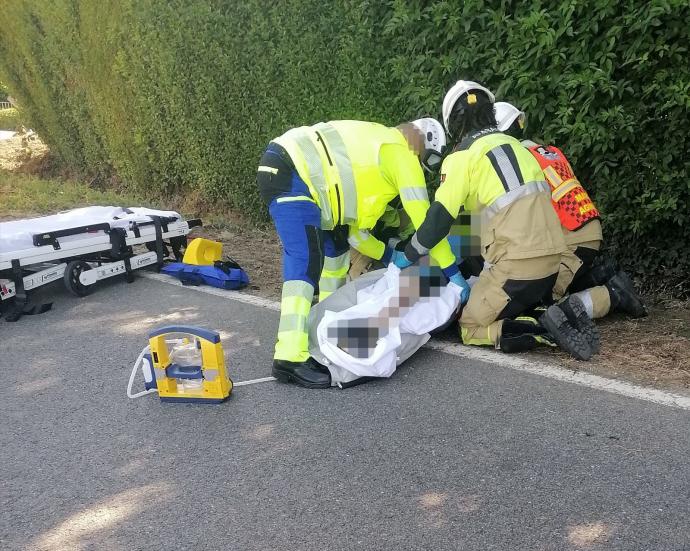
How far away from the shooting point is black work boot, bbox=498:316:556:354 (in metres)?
4.41

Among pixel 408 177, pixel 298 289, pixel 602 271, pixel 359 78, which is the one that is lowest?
pixel 602 271

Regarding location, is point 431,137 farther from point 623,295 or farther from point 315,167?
point 623,295

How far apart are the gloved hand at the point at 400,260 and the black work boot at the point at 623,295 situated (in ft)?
4.84

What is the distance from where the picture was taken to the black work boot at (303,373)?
Result: 4125 mm

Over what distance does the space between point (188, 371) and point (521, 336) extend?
7.03 ft

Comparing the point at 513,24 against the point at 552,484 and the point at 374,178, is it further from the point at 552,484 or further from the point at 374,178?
the point at 552,484

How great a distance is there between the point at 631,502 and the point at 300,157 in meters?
2.70

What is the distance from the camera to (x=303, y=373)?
13.7 feet

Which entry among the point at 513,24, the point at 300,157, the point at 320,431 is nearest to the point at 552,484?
the point at 320,431

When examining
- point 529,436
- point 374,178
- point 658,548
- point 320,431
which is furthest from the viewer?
point 374,178

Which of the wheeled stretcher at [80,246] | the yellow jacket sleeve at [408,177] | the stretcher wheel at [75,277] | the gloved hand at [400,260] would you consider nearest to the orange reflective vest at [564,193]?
the yellow jacket sleeve at [408,177]

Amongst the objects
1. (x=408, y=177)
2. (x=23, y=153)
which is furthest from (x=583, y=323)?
(x=23, y=153)

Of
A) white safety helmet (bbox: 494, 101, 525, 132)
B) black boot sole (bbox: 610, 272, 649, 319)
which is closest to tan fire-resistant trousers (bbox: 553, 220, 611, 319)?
black boot sole (bbox: 610, 272, 649, 319)

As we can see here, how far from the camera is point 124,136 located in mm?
11602
